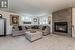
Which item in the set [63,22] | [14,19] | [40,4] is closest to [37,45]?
[40,4]

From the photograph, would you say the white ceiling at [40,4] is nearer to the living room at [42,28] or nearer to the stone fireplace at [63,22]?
the living room at [42,28]

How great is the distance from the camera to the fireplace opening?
6636 mm

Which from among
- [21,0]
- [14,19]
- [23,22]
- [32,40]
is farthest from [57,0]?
[23,22]

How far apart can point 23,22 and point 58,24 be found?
4.62 m

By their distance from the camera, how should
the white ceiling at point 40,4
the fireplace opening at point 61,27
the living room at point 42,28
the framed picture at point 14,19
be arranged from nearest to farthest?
the white ceiling at point 40,4 → the living room at point 42,28 → the fireplace opening at point 61,27 → the framed picture at point 14,19

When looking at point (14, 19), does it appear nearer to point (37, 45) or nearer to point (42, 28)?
point (42, 28)

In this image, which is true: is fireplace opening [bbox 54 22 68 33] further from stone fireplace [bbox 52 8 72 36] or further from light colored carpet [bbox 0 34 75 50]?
light colored carpet [bbox 0 34 75 50]

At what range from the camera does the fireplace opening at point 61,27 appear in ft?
21.8

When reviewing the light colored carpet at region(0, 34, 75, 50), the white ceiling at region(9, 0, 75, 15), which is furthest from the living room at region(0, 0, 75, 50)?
the light colored carpet at region(0, 34, 75, 50)

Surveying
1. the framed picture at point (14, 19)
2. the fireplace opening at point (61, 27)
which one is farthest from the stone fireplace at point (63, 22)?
the framed picture at point (14, 19)

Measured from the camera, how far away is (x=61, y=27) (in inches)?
280

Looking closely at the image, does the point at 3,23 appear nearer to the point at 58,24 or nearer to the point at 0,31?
the point at 0,31

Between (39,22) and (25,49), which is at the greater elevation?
(39,22)

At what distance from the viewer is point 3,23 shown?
649 cm
